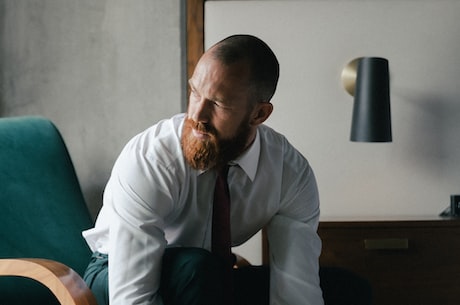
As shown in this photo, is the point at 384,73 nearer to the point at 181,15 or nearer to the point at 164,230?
the point at 181,15

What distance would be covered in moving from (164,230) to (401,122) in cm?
102

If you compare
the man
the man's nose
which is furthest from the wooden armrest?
the man's nose

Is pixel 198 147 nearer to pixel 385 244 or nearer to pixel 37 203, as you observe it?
pixel 37 203

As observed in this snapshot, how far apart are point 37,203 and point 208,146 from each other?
2.10ft

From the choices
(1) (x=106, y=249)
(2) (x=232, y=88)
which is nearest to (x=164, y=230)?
(1) (x=106, y=249)

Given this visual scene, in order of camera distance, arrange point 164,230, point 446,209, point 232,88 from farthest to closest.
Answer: point 446,209 < point 164,230 < point 232,88

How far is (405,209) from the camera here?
2.19 meters

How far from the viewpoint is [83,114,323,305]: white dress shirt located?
1.31m

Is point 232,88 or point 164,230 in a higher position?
point 232,88

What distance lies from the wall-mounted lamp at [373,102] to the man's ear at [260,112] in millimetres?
616

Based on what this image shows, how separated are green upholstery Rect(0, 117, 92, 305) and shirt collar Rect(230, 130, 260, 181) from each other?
1.92 feet

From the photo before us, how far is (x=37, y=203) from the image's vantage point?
5.84ft

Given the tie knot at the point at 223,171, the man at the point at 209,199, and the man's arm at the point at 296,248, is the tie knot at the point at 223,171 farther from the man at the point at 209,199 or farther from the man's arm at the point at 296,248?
the man's arm at the point at 296,248

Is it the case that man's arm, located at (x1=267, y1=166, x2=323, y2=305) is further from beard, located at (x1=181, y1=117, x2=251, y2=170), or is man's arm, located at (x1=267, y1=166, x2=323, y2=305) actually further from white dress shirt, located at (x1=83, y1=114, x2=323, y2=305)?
beard, located at (x1=181, y1=117, x2=251, y2=170)
